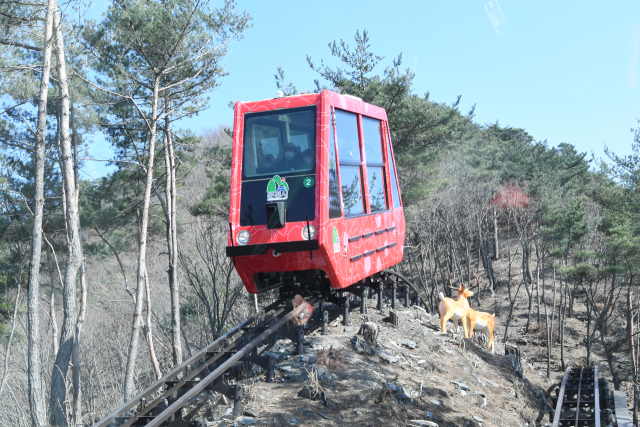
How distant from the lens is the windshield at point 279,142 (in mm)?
7641

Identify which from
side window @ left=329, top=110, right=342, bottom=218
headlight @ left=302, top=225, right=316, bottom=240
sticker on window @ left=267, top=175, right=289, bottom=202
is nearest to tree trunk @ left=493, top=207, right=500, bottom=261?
side window @ left=329, top=110, right=342, bottom=218

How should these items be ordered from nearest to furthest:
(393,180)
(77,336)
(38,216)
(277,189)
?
(277,189), (393,180), (38,216), (77,336)

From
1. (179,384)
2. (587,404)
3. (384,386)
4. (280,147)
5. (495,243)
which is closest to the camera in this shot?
(179,384)

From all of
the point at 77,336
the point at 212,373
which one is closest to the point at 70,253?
the point at 77,336

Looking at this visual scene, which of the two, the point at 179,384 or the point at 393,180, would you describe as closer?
the point at 179,384

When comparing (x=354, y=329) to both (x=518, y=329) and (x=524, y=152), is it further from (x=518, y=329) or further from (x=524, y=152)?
(x=524, y=152)

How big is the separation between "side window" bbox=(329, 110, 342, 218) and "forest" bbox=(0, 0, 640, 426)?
7170 mm

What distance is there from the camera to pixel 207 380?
17.9ft

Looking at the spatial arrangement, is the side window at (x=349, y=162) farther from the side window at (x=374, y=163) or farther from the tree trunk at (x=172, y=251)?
the tree trunk at (x=172, y=251)

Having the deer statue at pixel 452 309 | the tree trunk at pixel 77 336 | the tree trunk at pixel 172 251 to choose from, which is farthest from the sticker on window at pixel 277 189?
the tree trunk at pixel 172 251

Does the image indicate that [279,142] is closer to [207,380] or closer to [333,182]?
[333,182]

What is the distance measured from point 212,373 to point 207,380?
0.44 ft

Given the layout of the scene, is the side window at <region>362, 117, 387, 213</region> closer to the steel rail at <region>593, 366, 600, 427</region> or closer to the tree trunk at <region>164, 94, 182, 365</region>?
the steel rail at <region>593, 366, 600, 427</region>

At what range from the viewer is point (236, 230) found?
7707mm
